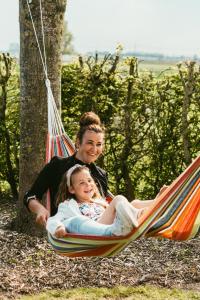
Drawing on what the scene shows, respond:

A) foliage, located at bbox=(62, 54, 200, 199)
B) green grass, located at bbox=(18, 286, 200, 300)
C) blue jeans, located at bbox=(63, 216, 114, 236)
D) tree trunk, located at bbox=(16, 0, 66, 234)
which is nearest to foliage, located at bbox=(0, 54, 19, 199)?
foliage, located at bbox=(62, 54, 200, 199)

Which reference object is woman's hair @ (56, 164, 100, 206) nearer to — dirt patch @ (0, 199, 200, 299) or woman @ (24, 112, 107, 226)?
woman @ (24, 112, 107, 226)

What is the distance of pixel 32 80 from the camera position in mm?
4145

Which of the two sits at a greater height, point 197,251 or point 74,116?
point 74,116

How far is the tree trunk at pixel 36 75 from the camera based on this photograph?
4.13 metres

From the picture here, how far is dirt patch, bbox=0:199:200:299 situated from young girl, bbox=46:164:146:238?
0.90m

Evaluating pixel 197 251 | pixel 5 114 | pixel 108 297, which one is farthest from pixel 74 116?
pixel 108 297

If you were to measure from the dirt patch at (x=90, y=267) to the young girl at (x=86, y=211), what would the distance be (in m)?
0.90

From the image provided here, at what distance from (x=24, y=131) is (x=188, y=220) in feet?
6.22

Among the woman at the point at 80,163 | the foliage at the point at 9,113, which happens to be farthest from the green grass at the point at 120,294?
the foliage at the point at 9,113

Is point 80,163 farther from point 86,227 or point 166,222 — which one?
point 166,222

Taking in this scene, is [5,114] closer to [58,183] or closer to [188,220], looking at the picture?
[58,183]

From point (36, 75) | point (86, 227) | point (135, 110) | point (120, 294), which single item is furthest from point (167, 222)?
point (135, 110)

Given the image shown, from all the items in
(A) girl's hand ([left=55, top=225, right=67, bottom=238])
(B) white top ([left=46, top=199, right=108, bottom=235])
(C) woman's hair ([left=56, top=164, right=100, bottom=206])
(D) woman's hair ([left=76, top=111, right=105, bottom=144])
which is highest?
(D) woman's hair ([left=76, top=111, right=105, bottom=144])

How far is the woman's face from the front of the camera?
9.71ft
